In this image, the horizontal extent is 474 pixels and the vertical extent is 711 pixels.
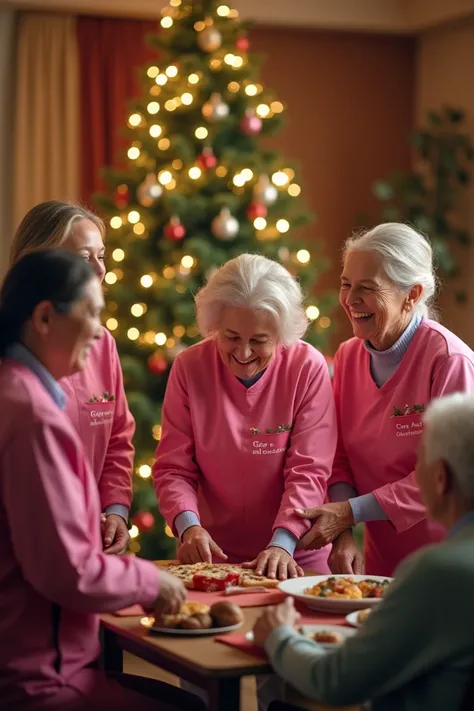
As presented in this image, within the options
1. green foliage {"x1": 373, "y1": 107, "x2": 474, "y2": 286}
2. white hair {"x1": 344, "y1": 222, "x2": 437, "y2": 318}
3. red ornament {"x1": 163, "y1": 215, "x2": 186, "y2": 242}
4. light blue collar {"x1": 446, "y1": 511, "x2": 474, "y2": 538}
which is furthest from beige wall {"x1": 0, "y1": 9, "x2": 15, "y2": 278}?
light blue collar {"x1": 446, "y1": 511, "x2": 474, "y2": 538}

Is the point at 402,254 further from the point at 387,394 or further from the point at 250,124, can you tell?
the point at 250,124

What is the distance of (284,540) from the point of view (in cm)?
290

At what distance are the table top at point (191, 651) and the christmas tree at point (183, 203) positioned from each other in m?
2.75

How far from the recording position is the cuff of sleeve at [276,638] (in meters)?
2.06

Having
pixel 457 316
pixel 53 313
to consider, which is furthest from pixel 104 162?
pixel 53 313

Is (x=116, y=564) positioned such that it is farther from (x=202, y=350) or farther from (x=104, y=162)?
(x=104, y=162)

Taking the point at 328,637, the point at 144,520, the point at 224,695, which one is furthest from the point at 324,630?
the point at 144,520

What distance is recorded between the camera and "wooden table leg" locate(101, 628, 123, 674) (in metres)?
2.45

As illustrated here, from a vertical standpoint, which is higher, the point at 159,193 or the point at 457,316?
the point at 159,193

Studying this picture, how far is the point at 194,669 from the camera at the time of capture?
6.77ft

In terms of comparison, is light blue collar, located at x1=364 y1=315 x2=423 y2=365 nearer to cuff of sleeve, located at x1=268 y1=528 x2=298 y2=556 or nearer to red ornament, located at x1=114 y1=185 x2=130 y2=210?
cuff of sleeve, located at x1=268 y1=528 x2=298 y2=556

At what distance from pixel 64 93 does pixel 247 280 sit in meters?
3.56

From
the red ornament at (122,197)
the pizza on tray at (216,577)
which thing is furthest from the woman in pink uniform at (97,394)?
the red ornament at (122,197)

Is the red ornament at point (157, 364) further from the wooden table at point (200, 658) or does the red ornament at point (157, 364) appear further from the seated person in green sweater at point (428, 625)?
the seated person in green sweater at point (428, 625)
